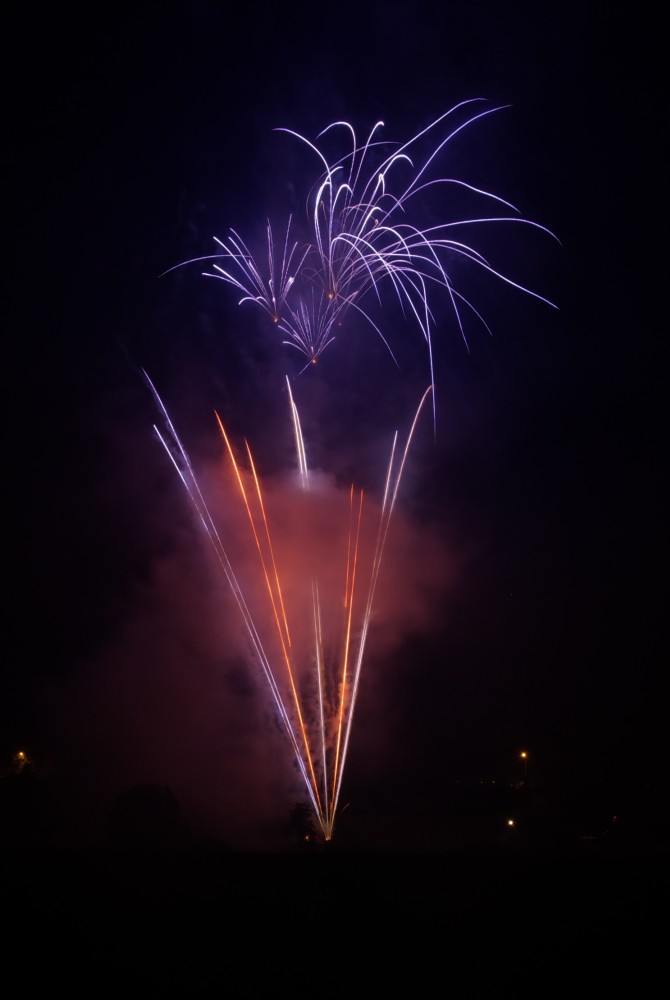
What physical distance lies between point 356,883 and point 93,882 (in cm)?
153

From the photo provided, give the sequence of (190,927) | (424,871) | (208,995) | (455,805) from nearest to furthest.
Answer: (208,995)
(190,927)
(424,871)
(455,805)

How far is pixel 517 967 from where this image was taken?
397 cm

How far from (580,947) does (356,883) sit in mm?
1266

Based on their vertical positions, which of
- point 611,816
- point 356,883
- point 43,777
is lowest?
point 356,883

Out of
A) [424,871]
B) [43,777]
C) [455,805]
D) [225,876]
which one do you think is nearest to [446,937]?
[424,871]

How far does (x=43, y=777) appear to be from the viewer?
78.5 ft

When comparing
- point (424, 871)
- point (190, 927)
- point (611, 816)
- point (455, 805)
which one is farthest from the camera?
point (455, 805)

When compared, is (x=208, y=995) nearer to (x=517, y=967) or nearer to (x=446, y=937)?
(x=446, y=937)

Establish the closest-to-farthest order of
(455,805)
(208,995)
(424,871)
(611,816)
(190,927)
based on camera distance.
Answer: (208,995) < (190,927) < (424,871) < (611,816) < (455,805)

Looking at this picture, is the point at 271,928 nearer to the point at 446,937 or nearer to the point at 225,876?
the point at 225,876

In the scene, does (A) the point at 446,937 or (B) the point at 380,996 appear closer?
(B) the point at 380,996

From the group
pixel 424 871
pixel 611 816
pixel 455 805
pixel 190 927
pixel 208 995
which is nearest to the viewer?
pixel 208 995

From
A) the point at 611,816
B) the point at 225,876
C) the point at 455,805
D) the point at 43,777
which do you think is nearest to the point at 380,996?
the point at 225,876

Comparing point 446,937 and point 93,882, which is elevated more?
point 93,882
